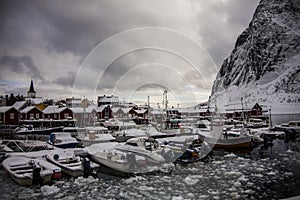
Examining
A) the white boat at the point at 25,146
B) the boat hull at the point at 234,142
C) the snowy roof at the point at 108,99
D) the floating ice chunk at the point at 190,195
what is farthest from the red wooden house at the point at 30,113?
the floating ice chunk at the point at 190,195

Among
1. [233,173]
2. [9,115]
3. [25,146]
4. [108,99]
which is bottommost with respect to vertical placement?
[233,173]

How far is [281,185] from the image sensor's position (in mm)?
11555

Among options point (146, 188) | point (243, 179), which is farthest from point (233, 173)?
point (146, 188)

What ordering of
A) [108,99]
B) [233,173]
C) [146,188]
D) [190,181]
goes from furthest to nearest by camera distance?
[108,99] < [233,173] < [190,181] < [146,188]

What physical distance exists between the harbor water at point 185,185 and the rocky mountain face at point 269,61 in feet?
381

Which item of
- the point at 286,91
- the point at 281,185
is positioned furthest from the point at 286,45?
the point at 281,185

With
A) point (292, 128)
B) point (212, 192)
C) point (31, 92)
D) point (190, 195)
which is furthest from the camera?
point (31, 92)

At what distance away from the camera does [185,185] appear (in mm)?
11625

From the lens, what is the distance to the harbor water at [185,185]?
10.3m

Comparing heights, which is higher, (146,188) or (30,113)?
(30,113)

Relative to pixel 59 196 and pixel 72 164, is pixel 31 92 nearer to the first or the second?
pixel 72 164

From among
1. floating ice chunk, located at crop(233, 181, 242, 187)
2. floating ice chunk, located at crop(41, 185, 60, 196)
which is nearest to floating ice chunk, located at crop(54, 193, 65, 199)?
floating ice chunk, located at crop(41, 185, 60, 196)

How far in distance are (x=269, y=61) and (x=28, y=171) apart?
573ft

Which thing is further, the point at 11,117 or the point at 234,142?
the point at 11,117
